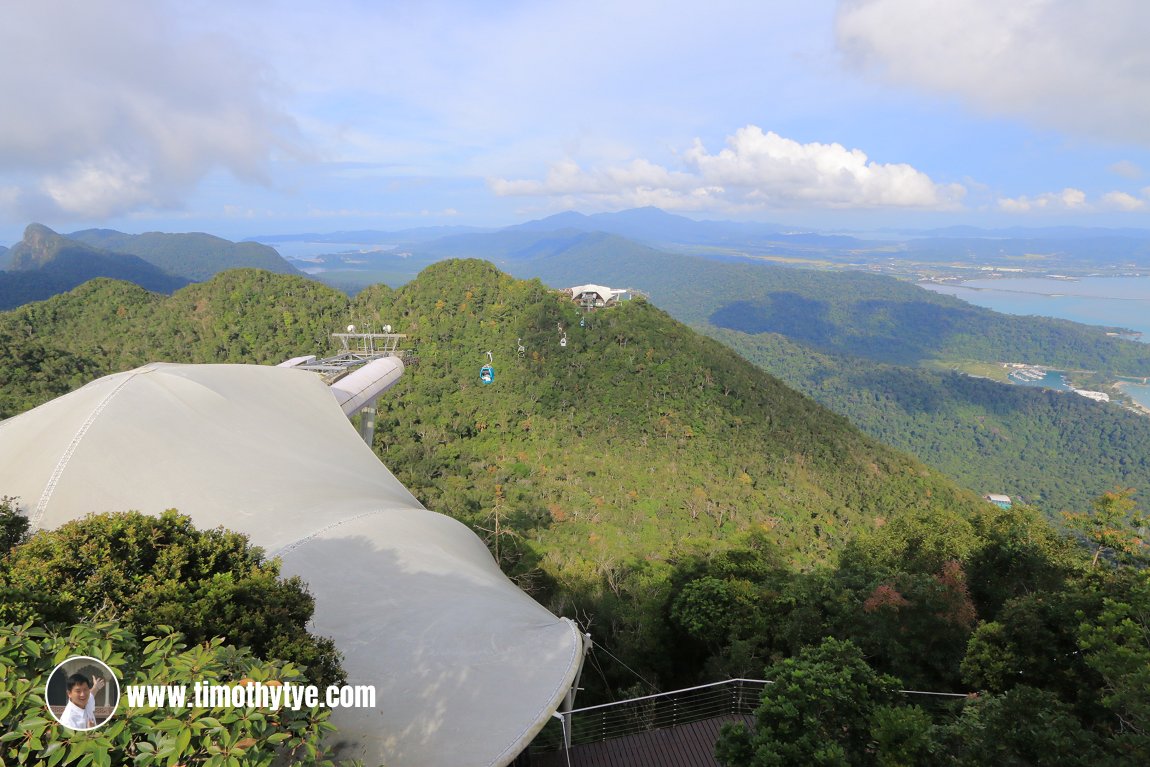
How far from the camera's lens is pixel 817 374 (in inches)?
3841

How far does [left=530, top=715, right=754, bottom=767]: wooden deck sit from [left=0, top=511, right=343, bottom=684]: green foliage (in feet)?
12.7

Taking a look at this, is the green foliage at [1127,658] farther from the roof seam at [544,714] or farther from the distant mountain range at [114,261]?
the distant mountain range at [114,261]

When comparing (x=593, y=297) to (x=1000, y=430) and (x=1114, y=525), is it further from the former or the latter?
(x=1000, y=430)

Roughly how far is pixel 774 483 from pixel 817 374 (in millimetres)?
74585

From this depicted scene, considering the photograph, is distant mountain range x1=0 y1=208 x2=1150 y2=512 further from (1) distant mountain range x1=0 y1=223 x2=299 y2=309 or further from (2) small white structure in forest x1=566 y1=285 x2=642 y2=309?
(2) small white structure in forest x1=566 y1=285 x2=642 y2=309

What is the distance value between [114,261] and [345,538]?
143837mm

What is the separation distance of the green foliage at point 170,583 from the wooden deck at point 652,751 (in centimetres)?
386

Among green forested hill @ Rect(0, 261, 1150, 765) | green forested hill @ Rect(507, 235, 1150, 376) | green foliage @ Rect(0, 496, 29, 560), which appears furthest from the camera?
green forested hill @ Rect(507, 235, 1150, 376)

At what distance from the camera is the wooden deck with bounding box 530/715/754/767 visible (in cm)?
711

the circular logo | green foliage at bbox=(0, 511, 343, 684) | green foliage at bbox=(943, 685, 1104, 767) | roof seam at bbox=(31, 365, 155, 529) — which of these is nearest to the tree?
green foliage at bbox=(943, 685, 1104, 767)

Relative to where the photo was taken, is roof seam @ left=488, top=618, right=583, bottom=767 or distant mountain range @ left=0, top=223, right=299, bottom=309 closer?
roof seam @ left=488, top=618, right=583, bottom=767

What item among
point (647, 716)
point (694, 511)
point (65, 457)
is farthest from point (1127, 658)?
point (694, 511)

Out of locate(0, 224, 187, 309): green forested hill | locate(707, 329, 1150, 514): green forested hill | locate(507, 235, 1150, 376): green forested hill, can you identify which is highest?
locate(0, 224, 187, 309): green forested hill

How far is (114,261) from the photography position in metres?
114
